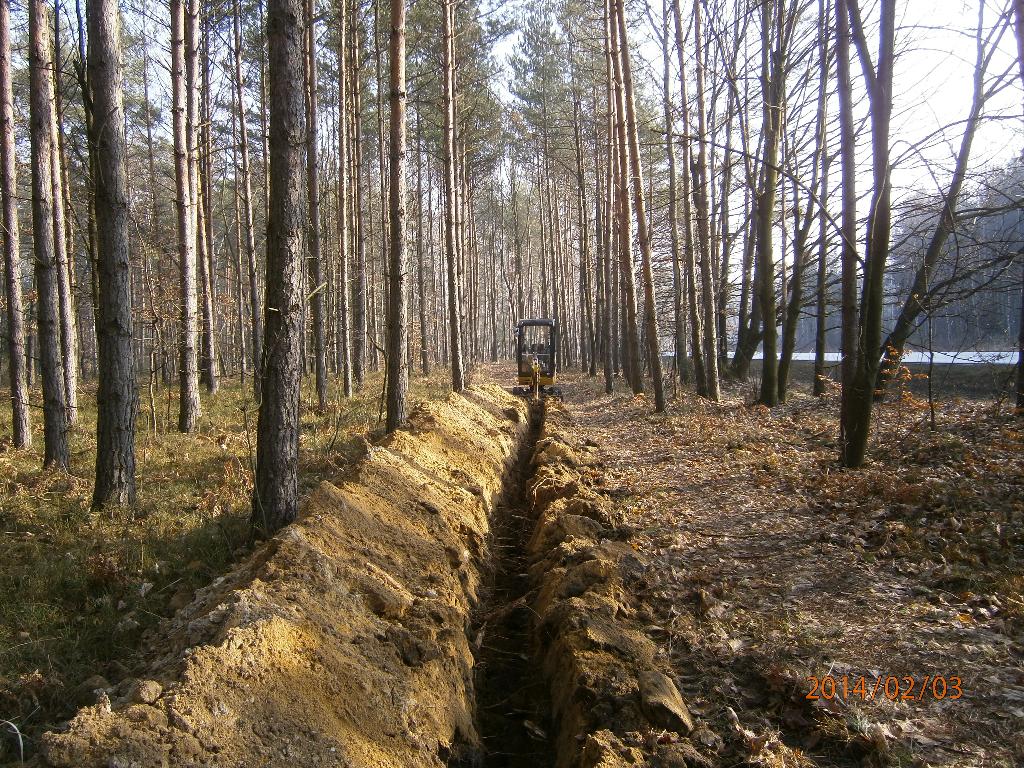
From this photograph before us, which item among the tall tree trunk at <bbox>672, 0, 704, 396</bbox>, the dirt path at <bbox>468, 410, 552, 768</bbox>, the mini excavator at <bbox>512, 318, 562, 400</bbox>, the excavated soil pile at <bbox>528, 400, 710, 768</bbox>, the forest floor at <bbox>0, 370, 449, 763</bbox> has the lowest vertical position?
the dirt path at <bbox>468, 410, 552, 768</bbox>

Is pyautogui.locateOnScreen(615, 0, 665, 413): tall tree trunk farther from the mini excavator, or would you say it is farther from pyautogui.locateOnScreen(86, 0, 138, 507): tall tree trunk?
pyautogui.locateOnScreen(86, 0, 138, 507): tall tree trunk

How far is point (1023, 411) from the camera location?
317 inches

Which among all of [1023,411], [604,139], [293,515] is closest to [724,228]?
[604,139]

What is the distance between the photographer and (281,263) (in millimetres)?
4793

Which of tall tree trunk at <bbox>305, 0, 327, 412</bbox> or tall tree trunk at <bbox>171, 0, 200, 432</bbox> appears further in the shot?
tall tree trunk at <bbox>305, 0, 327, 412</bbox>

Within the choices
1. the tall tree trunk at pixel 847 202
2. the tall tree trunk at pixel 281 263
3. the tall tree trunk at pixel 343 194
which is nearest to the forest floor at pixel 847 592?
the tall tree trunk at pixel 847 202

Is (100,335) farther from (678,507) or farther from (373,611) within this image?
(678,507)

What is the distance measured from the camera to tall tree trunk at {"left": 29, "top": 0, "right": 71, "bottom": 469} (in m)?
7.21

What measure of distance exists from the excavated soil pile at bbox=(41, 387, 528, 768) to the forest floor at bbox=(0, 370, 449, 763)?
0.49 meters

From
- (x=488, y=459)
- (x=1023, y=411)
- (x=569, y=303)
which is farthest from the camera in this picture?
(x=569, y=303)

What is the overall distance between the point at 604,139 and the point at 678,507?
20.6 meters

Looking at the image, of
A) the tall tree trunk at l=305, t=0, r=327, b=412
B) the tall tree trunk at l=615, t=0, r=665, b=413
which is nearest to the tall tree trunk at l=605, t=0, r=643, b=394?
the tall tree trunk at l=615, t=0, r=665, b=413

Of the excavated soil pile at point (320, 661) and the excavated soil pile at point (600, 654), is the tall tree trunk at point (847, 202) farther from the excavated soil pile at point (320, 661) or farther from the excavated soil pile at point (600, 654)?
the excavated soil pile at point (320, 661)

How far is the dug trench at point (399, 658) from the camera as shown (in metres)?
2.41
